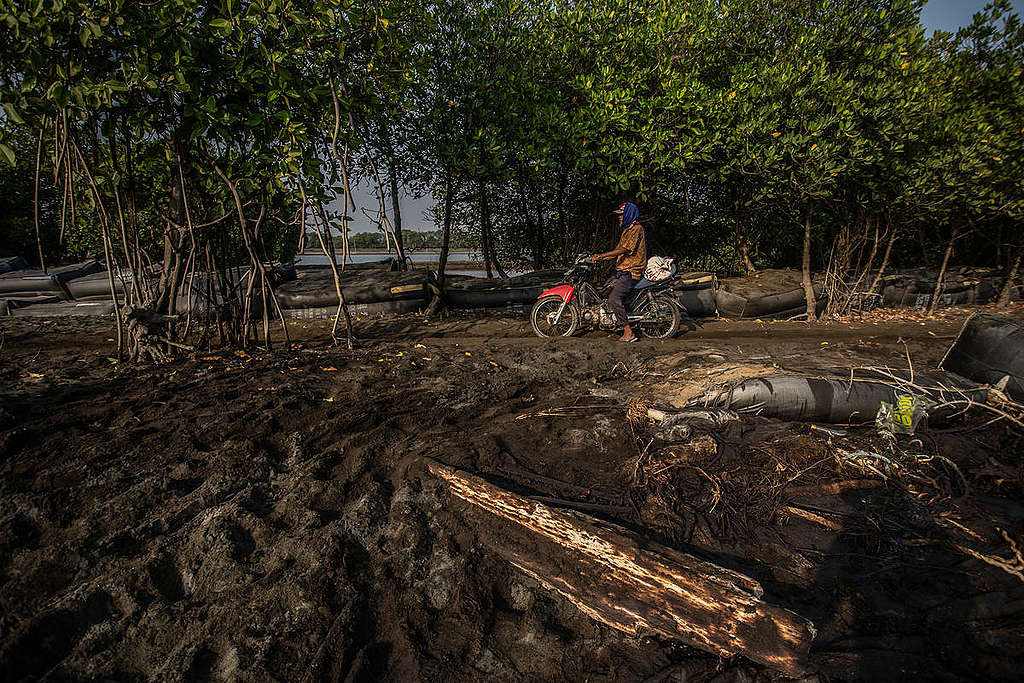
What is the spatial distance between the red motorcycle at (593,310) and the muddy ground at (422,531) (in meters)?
2.45

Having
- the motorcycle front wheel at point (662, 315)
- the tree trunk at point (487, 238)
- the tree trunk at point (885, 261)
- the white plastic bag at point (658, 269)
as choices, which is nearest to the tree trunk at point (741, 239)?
the tree trunk at point (885, 261)

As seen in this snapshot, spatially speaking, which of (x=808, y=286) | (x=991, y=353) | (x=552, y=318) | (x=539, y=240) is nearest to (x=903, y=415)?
(x=991, y=353)

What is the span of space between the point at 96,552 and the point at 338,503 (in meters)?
0.98

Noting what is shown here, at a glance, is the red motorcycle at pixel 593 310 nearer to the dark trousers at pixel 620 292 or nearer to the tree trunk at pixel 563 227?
the dark trousers at pixel 620 292

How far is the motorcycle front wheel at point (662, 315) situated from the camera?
6188 millimetres

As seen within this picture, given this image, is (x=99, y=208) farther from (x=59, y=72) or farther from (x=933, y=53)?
(x=933, y=53)

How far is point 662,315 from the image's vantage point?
6.24 meters

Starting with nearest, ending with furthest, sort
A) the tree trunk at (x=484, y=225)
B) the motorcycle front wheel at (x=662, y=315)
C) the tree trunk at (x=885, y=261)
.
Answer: the motorcycle front wheel at (x=662, y=315), the tree trunk at (x=885, y=261), the tree trunk at (x=484, y=225)

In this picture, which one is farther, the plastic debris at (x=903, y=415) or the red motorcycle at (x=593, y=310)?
the red motorcycle at (x=593, y=310)

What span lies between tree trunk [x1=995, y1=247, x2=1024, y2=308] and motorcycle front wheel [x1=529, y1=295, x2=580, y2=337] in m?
8.33

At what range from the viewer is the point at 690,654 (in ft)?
4.81

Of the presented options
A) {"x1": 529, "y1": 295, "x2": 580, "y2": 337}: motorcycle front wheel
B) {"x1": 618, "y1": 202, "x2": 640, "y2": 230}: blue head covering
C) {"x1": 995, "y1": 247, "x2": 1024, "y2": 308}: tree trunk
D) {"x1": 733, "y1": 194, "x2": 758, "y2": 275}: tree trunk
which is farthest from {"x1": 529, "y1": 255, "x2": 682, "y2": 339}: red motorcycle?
{"x1": 995, "y1": 247, "x2": 1024, "y2": 308}: tree trunk

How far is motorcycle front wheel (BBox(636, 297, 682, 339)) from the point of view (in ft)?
20.3

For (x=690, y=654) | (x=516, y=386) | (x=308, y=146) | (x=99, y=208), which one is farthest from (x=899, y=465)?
(x=99, y=208)
